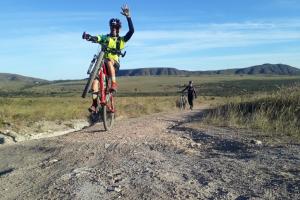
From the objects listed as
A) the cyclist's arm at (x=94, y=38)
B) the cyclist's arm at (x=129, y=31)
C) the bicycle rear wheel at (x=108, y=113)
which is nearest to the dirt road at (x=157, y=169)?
the bicycle rear wheel at (x=108, y=113)

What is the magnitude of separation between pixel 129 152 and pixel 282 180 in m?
3.19

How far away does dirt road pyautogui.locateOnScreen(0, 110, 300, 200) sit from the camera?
19.8 feet

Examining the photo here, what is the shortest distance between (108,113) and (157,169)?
19.7ft

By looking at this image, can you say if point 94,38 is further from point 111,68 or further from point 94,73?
point 111,68

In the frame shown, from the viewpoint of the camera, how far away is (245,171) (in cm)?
667

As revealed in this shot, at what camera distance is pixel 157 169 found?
23.3 ft

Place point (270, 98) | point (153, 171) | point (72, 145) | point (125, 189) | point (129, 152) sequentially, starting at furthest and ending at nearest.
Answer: point (270, 98) → point (72, 145) → point (129, 152) → point (153, 171) → point (125, 189)

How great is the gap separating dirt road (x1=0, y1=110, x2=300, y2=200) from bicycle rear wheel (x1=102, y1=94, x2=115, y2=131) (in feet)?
5.92

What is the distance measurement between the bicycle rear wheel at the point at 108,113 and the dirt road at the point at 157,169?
1.80m

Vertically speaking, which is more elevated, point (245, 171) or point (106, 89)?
point (106, 89)

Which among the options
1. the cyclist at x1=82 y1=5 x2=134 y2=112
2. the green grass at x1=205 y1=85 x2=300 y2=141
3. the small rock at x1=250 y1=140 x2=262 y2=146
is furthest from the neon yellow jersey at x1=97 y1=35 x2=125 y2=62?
the small rock at x1=250 y1=140 x2=262 y2=146

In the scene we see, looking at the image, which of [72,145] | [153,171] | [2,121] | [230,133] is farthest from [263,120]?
[2,121]

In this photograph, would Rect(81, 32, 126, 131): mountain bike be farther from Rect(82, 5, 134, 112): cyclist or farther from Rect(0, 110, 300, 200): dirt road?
Rect(0, 110, 300, 200): dirt road

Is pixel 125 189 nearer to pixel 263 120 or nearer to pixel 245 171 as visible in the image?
pixel 245 171
